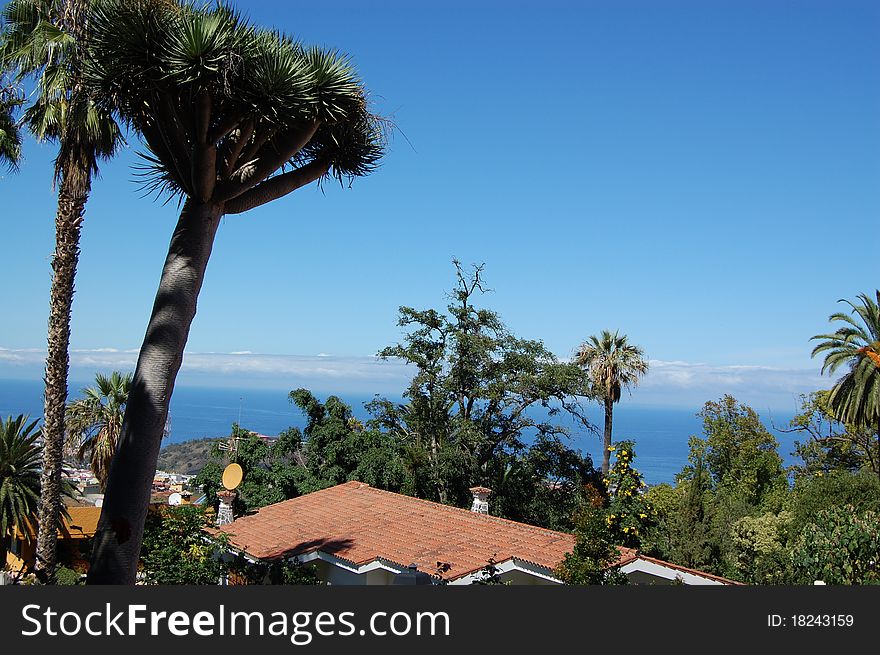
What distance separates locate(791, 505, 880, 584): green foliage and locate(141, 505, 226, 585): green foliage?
24.2ft

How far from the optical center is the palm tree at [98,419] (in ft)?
69.6

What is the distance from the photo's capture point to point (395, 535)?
14.8 meters

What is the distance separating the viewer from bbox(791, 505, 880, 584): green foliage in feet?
30.1

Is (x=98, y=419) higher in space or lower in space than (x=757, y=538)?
higher

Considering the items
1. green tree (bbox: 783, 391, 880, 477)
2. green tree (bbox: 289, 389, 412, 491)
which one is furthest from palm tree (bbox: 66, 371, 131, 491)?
green tree (bbox: 783, 391, 880, 477)

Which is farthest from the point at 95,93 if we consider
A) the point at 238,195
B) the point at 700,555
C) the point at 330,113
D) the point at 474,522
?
the point at 700,555

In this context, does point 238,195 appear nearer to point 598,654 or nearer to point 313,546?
point 598,654

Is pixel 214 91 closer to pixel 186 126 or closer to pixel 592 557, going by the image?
pixel 186 126

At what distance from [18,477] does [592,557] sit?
45.3 ft

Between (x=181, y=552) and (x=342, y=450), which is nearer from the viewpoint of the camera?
(x=181, y=552)

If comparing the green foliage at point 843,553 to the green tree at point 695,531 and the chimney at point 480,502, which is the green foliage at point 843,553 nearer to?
the chimney at point 480,502

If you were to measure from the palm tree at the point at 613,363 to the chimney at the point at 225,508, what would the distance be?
66.3 ft

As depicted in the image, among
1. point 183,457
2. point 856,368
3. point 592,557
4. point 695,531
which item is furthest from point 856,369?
point 183,457

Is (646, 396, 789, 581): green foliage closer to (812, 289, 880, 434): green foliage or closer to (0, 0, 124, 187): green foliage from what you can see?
(812, 289, 880, 434): green foliage
